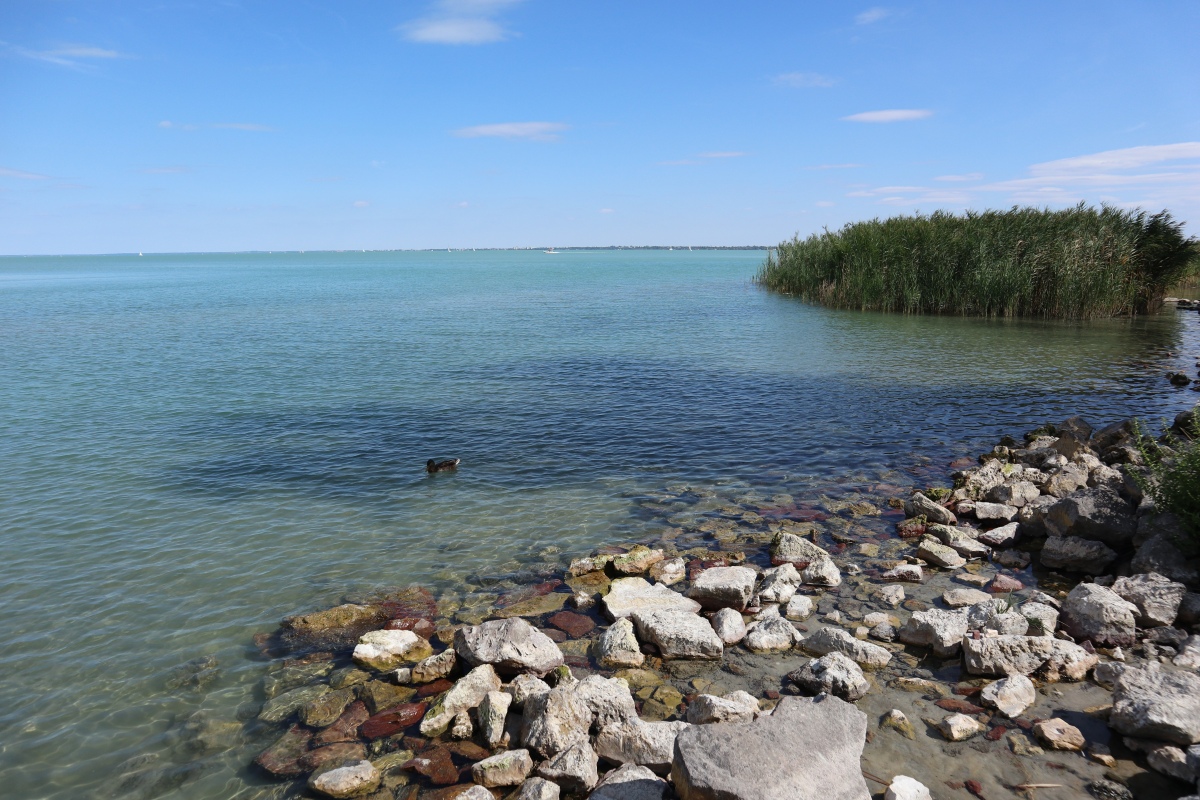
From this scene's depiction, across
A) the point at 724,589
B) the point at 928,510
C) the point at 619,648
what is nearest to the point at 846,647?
the point at 724,589

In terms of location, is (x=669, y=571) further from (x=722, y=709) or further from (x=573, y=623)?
(x=722, y=709)

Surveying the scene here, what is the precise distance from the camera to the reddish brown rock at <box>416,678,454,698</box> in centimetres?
776

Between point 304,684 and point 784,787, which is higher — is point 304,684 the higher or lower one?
the lower one

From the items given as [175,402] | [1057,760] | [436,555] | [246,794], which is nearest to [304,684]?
[246,794]

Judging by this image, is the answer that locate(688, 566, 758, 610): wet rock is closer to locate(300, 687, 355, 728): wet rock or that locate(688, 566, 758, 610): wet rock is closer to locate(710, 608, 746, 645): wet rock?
locate(710, 608, 746, 645): wet rock

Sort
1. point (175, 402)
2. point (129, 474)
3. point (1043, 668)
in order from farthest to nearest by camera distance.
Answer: point (175, 402)
point (129, 474)
point (1043, 668)

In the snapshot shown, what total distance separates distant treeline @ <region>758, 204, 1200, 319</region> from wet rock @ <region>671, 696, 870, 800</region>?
40472mm

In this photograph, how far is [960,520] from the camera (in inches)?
489

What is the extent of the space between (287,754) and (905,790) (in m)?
5.73

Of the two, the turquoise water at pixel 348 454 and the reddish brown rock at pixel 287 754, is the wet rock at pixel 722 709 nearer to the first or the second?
the reddish brown rock at pixel 287 754

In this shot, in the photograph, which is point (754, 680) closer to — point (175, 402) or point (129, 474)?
point (129, 474)

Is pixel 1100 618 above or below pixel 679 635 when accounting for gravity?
above

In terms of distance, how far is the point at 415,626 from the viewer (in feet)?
30.4

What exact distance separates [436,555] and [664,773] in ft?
21.0
